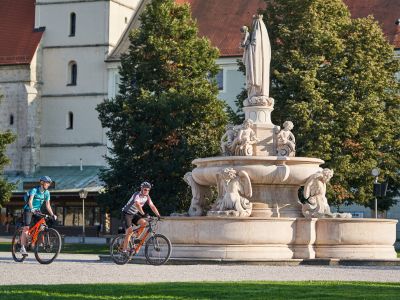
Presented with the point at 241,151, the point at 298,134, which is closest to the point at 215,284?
the point at 241,151

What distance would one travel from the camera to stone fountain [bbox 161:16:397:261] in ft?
84.7

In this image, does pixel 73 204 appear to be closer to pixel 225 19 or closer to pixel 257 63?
pixel 225 19

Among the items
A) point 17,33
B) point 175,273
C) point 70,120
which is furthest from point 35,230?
point 17,33

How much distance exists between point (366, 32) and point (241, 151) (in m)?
21.5

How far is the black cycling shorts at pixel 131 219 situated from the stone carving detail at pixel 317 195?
4.63 metres

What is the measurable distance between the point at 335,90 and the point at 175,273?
26.4 m

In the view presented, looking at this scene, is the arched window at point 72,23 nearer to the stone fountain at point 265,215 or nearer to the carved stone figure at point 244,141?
the stone fountain at point 265,215

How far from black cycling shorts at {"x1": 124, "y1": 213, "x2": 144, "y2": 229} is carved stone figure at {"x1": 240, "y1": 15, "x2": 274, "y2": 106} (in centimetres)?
641

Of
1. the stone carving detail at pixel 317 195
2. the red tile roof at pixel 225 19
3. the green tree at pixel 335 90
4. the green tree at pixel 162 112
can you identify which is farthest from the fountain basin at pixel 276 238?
the red tile roof at pixel 225 19

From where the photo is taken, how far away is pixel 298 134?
4428cm

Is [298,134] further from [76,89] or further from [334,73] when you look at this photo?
[76,89]

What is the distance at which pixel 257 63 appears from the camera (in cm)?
2989

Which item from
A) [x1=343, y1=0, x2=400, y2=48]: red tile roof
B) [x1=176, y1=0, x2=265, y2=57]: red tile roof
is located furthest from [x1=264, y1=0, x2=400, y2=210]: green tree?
[x1=176, y1=0, x2=265, y2=57]: red tile roof

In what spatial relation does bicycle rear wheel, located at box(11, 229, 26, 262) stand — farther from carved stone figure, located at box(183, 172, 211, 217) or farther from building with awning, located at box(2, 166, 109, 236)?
building with awning, located at box(2, 166, 109, 236)
